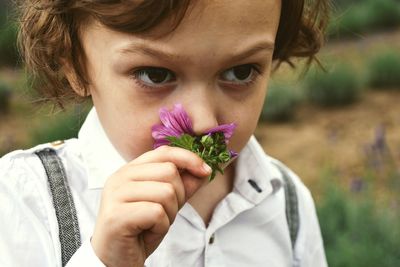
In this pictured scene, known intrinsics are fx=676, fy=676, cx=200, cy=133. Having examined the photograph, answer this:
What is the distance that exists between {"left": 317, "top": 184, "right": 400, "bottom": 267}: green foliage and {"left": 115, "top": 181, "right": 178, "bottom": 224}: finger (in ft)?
6.49

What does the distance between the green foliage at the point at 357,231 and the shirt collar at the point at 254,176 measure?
1.32m

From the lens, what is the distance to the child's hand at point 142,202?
4.04ft

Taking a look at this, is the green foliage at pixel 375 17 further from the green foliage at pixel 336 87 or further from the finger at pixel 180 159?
the finger at pixel 180 159

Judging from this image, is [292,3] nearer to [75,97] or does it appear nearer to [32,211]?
[75,97]

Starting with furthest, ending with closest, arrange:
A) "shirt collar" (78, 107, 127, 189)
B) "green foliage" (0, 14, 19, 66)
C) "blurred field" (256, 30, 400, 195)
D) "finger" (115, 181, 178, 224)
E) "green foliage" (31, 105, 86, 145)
→ "green foliage" (0, 14, 19, 66) → "blurred field" (256, 30, 400, 195) → "green foliage" (31, 105, 86, 145) → "shirt collar" (78, 107, 127, 189) → "finger" (115, 181, 178, 224)

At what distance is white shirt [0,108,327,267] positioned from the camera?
147 centimetres

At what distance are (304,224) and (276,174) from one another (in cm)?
16

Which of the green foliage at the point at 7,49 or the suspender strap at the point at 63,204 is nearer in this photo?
the suspender strap at the point at 63,204

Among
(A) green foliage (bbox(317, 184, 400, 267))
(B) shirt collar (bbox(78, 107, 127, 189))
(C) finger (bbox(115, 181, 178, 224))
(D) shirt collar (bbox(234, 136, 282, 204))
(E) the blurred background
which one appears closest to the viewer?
(C) finger (bbox(115, 181, 178, 224))

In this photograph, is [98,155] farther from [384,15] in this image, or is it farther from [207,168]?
[384,15]

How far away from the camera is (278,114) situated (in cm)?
601

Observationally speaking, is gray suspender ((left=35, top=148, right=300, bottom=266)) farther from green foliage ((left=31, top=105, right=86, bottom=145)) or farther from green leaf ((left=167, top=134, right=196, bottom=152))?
green foliage ((left=31, top=105, right=86, bottom=145))

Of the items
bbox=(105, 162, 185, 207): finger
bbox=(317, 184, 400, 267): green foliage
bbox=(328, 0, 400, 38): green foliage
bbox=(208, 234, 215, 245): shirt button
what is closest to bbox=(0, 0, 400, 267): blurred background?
bbox=(317, 184, 400, 267): green foliage

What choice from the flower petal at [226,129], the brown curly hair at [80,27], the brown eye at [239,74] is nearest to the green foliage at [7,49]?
the brown curly hair at [80,27]
